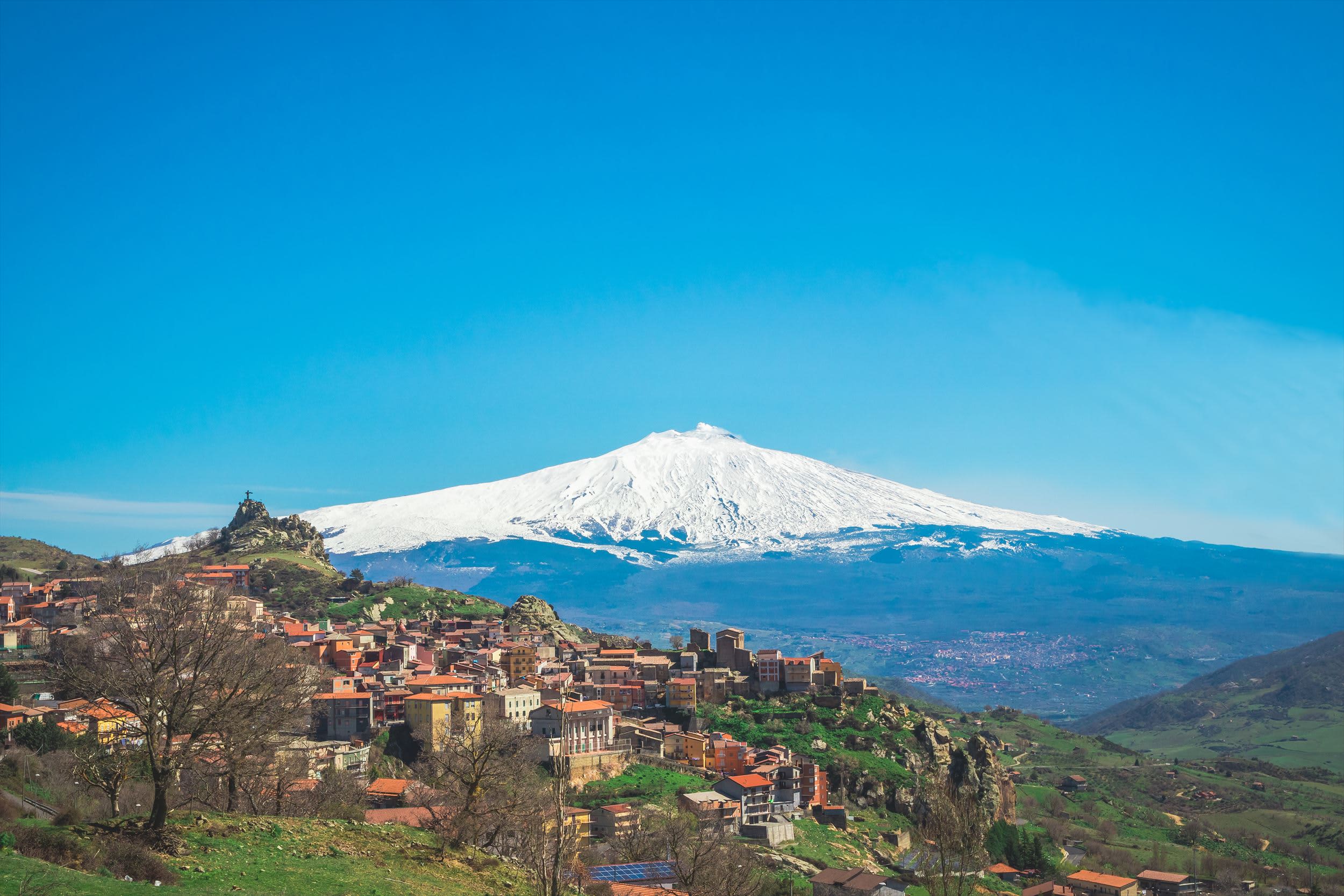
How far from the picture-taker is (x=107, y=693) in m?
18.6

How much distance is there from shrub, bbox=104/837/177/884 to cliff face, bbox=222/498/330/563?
89.2m

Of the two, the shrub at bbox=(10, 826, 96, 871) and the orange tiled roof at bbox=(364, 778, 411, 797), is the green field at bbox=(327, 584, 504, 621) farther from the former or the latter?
the shrub at bbox=(10, 826, 96, 871)

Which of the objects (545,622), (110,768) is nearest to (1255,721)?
(545,622)

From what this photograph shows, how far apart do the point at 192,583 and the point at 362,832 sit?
20.2 feet

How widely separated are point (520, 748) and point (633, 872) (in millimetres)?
8407

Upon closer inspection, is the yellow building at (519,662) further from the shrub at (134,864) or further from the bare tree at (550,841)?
the shrub at (134,864)

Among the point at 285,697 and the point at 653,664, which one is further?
the point at 653,664

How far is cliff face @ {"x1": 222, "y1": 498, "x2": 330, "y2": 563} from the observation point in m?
104

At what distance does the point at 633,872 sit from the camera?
102ft

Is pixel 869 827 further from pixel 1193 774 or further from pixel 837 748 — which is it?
pixel 1193 774

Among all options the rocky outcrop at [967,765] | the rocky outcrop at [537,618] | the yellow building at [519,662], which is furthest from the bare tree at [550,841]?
the rocky outcrop at [537,618]

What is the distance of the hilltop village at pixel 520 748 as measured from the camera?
1984 cm

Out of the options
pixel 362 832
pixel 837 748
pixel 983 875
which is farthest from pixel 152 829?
pixel 837 748

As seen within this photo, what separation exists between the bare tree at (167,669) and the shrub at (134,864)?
984mm
